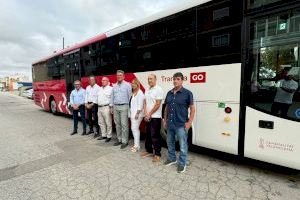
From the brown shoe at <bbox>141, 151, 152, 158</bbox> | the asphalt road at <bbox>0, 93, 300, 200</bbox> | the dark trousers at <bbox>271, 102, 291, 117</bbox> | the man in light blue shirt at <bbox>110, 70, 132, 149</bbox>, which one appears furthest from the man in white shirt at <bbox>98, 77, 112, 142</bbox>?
the dark trousers at <bbox>271, 102, 291, 117</bbox>

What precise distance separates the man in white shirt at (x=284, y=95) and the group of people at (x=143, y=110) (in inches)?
52.3

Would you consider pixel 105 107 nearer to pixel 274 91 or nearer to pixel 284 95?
pixel 274 91

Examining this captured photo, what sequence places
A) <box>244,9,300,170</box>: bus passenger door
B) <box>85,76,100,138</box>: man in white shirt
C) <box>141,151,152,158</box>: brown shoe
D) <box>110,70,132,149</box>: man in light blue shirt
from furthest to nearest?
<box>85,76,100,138</box>: man in white shirt
<box>110,70,132,149</box>: man in light blue shirt
<box>141,151,152,158</box>: brown shoe
<box>244,9,300,170</box>: bus passenger door

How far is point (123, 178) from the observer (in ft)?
13.5

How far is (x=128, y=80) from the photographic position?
20.4ft

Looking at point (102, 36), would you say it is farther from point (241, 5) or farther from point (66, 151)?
point (241, 5)

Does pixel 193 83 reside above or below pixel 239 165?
above

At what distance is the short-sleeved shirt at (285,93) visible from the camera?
11.2 ft

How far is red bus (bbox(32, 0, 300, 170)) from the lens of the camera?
3477 millimetres

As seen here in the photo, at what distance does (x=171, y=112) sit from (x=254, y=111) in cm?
143

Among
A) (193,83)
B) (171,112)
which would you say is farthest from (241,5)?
(171,112)

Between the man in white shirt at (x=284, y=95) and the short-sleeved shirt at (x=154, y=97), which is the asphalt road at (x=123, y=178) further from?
the man in white shirt at (x=284, y=95)

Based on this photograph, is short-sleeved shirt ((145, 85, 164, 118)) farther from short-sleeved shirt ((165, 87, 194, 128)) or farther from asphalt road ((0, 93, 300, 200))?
asphalt road ((0, 93, 300, 200))

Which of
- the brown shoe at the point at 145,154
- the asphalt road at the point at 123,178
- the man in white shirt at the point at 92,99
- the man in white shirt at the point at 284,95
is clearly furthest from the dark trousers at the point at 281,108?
the man in white shirt at the point at 92,99
